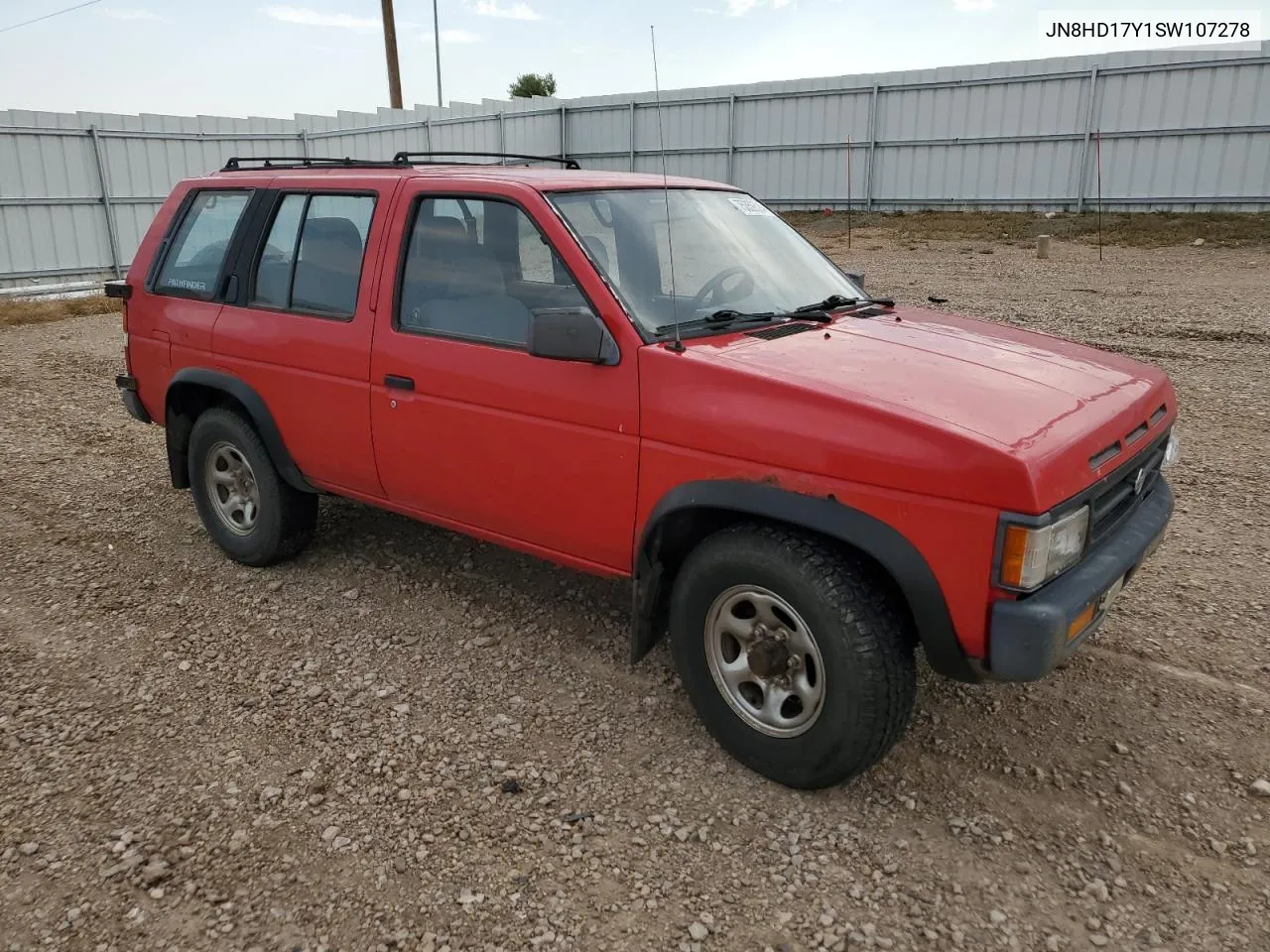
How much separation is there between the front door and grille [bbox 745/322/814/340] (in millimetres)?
500

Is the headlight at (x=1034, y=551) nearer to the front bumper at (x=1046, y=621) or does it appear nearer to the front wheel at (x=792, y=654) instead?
the front bumper at (x=1046, y=621)

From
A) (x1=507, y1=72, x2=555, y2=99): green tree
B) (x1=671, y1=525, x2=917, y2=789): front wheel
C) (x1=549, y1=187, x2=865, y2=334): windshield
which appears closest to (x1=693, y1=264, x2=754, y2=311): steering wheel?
(x1=549, y1=187, x2=865, y2=334): windshield

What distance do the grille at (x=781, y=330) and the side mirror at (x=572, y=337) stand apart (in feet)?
1.76

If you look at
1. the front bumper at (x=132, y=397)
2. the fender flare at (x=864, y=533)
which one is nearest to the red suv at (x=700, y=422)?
the fender flare at (x=864, y=533)

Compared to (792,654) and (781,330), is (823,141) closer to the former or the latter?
(781,330)

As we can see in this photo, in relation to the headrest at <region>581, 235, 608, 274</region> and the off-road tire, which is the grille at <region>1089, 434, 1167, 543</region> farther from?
the off-road tire

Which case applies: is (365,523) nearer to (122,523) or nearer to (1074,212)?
(122,523)

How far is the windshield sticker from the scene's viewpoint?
4.20 meters

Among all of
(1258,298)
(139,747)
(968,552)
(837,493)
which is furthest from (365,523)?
(1258,298)

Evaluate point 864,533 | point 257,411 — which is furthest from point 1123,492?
point 257,411

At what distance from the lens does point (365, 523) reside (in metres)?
5.43

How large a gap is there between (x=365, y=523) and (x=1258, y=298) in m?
11.7

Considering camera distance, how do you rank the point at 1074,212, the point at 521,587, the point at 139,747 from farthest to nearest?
the point at 1074,212 < the point at 521,587 < the point at 139,747

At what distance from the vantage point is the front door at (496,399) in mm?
3301
